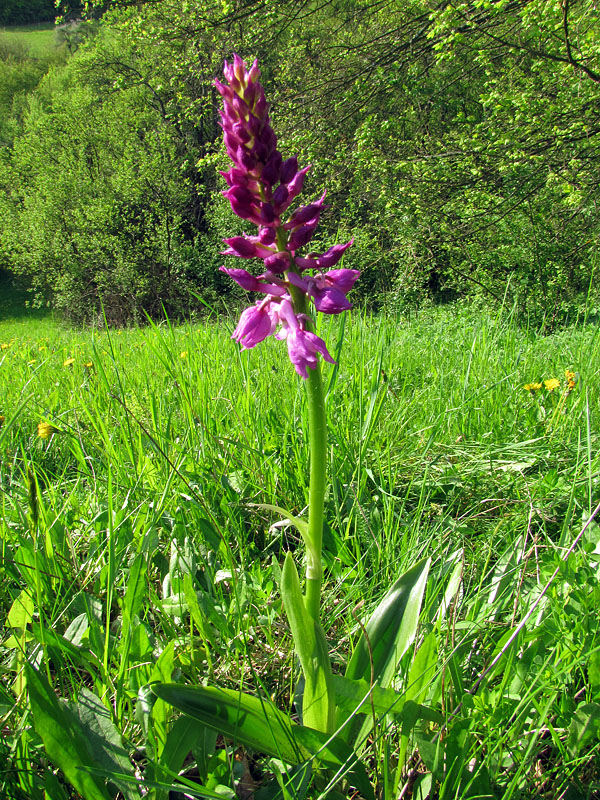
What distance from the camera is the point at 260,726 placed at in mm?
965

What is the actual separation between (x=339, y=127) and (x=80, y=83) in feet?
90.9

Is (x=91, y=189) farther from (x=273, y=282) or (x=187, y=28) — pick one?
(x=273, y=282)

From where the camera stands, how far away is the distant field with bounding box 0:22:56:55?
64338 millimetres

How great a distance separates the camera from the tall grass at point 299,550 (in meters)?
0.97

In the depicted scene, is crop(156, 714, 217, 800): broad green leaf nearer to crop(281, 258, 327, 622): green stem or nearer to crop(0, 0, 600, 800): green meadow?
crop(0, 0, 600, 800): green meadow

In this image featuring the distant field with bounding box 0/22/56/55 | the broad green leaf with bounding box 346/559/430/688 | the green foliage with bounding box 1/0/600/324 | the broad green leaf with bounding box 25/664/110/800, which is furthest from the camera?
the distant field with bounding box 0/22/56/55

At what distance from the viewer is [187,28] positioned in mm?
9188

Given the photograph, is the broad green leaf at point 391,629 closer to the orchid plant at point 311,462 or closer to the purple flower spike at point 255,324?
the orchid plant at point 311,462

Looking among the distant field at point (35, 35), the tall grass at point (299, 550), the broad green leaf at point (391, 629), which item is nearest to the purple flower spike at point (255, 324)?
the tall grass at point (299, 550)

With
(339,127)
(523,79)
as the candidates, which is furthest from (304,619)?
(339,127)

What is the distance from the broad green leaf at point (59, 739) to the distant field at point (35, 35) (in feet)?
256

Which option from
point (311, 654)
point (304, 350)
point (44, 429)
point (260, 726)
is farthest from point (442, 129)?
point (260, 726)

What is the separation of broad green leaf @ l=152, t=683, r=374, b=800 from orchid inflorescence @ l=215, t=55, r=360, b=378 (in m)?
0.64

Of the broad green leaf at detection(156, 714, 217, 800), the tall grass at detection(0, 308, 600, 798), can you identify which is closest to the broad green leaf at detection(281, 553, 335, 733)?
the tall grass at detection(0, 308, 600, 798)
